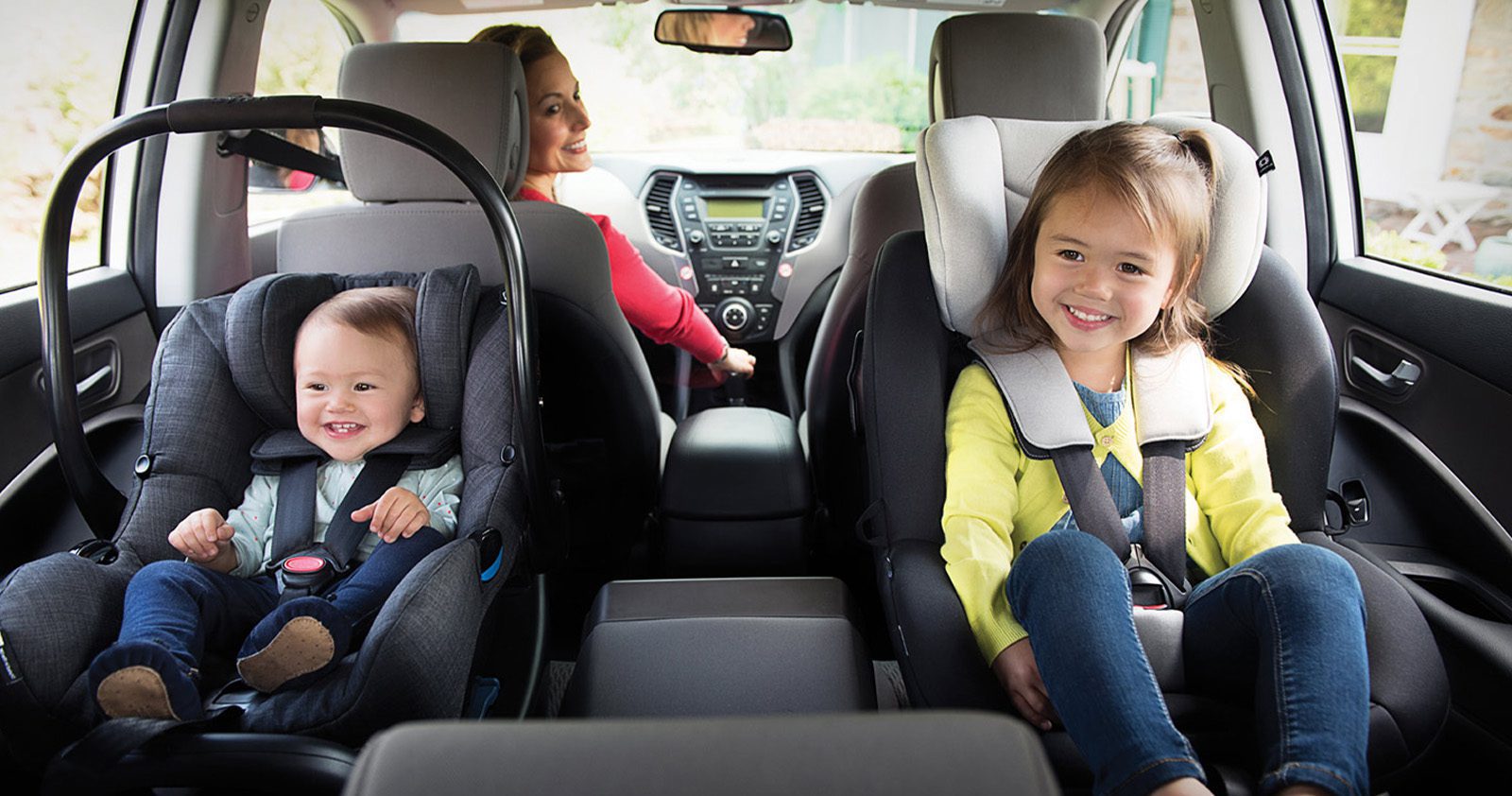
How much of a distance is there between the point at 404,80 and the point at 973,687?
1.75 m

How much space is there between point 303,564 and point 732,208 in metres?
2.64

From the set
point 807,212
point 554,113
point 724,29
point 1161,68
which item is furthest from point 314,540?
point 1161,68

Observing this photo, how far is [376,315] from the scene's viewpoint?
5.98 ft

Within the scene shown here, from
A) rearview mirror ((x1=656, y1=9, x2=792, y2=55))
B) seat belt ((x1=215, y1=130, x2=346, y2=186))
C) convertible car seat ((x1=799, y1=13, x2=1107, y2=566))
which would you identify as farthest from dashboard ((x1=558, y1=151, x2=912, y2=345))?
convertible car seat ((x1=799, y1=13, x2=1107, y2=566))

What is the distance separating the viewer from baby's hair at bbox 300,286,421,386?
180 centimetres

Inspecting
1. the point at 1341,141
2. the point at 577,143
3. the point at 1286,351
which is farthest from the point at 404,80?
the point at 1341,141

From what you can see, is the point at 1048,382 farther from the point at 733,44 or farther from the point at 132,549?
the point at 733,44

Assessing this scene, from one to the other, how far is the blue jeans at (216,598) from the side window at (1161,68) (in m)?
2.48

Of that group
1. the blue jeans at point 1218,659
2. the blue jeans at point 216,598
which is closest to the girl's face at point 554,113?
the blue jeans at point 216,598

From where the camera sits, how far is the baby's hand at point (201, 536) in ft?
5.32

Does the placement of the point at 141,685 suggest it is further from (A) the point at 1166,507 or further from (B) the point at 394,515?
(A) the point at 1166,507

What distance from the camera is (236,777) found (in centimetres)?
121

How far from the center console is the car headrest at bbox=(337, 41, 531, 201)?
1.81 metres

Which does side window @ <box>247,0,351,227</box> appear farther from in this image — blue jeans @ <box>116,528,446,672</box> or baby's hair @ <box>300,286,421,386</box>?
blue jeans @ <box>116,528,446,672</box>
